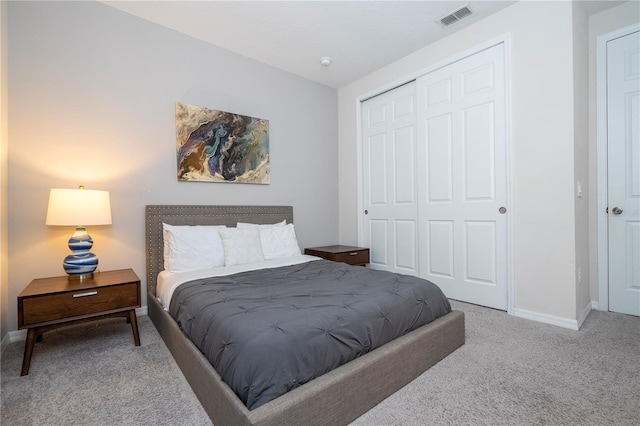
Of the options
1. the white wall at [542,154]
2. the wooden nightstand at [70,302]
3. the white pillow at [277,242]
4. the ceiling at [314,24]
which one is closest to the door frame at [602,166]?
the ceiling at [314,24]

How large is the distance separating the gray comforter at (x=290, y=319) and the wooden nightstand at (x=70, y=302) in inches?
15.3

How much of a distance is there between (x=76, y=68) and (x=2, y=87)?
0.54 metres

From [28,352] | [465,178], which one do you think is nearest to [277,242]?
[28,352]

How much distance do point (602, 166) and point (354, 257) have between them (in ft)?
8.85

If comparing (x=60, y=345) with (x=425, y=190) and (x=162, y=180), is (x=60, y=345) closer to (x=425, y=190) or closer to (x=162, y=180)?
(x=162, y=180)

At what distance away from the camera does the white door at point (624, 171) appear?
106 inches

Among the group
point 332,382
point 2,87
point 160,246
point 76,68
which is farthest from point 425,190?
point 2,87

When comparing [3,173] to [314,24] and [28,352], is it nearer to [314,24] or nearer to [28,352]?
[28,352]

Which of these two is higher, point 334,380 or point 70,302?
point 70,302

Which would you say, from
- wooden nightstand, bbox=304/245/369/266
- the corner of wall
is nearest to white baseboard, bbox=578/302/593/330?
wooden nightstand, bbox=304/245/369/266

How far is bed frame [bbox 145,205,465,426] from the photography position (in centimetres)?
114

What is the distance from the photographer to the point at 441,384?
1669mm

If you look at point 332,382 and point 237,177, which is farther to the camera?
point 237,177

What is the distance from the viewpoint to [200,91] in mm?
3203
